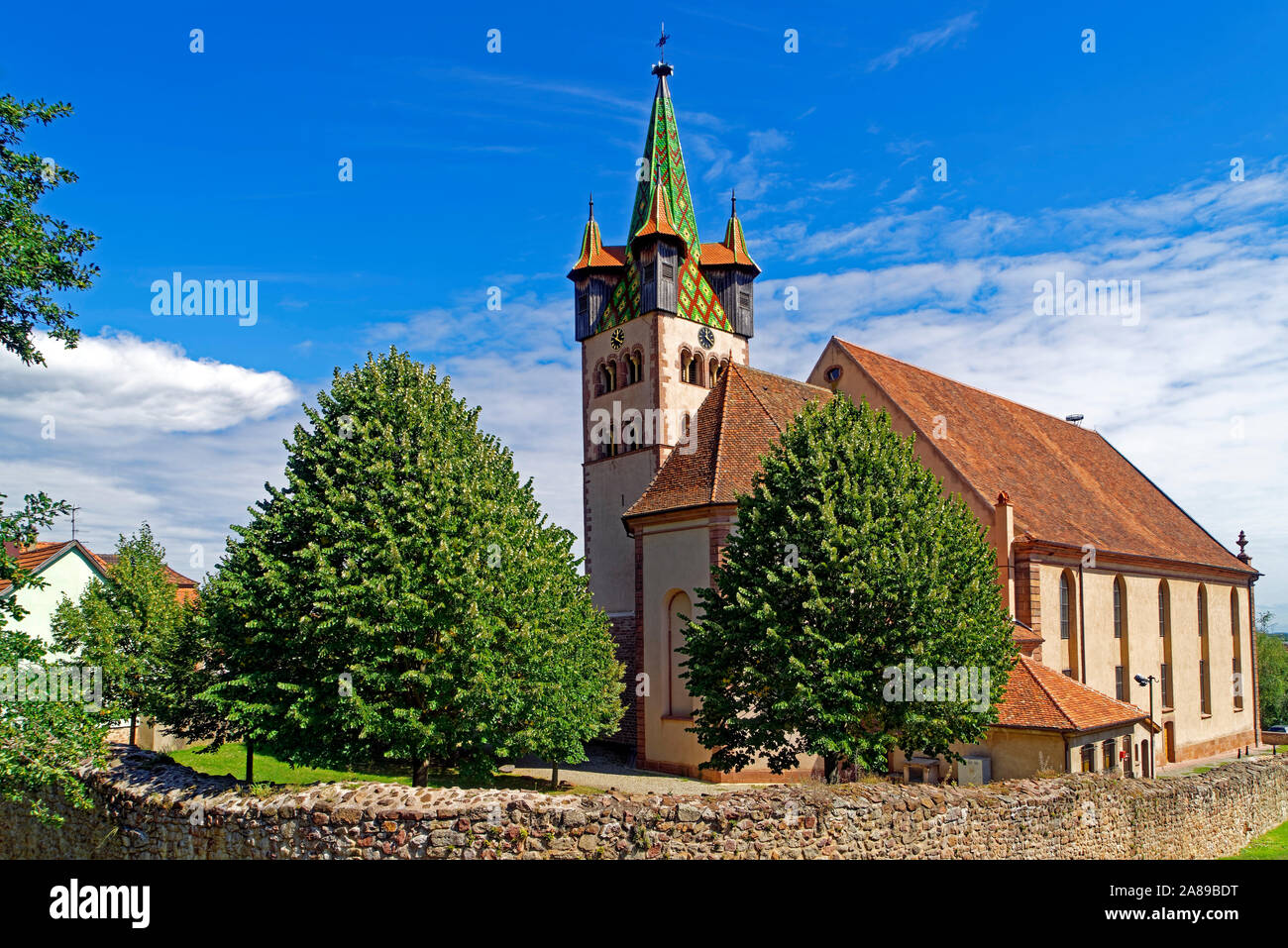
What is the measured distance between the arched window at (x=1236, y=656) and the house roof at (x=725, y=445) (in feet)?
92.7

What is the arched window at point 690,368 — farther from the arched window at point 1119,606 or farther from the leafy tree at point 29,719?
the leafy tree at point 29,719

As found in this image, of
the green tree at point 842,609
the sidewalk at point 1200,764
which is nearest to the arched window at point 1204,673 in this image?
the sidewalk at point 1200,764

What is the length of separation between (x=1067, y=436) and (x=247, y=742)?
3880 cm

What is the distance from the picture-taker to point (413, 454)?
18.5m

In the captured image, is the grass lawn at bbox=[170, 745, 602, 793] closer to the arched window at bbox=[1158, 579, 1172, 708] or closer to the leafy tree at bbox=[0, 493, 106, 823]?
the leafy tree at bbox=[0, 493, 106, 823]

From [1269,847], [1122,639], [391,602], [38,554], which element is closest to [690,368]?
[1122,639]

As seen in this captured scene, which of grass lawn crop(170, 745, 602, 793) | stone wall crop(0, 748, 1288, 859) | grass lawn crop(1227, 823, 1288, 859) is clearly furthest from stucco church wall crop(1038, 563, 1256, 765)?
grass lawn crop(170, 745, 602, 793)

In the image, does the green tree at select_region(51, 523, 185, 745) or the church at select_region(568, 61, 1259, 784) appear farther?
the green tree at select_region(51, 523, 185, 745)

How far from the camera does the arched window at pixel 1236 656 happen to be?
4447cm

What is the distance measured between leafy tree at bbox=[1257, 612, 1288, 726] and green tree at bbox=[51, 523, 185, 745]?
2718 inches

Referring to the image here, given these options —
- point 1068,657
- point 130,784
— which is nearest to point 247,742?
point 130,784

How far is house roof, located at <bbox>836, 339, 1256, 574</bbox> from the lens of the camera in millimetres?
33031

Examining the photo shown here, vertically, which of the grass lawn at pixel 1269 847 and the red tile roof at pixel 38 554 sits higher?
the red tile roof at pixel 38 554

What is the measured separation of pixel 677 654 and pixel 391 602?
45.0 feet
